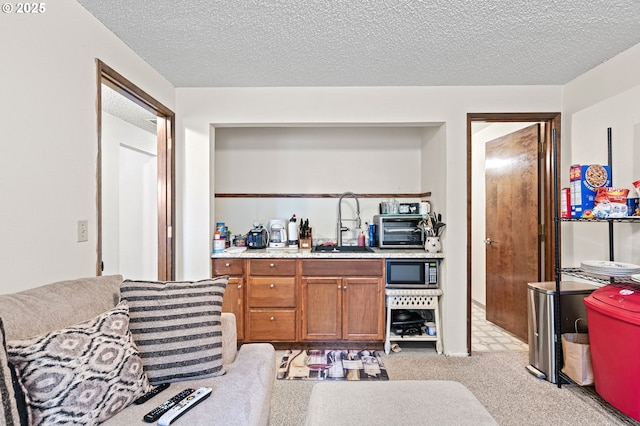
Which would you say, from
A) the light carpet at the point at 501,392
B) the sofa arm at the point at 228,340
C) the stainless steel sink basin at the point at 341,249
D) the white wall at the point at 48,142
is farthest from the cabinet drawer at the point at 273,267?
the white wall at the point at 48,142

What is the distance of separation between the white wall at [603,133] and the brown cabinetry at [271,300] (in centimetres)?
250

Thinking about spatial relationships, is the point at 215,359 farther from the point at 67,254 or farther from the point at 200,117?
the point at 200,117

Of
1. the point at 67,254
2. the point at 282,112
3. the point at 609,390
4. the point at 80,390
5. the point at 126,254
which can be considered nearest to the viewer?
the point at 80,390

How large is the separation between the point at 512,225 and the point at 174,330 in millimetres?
3344

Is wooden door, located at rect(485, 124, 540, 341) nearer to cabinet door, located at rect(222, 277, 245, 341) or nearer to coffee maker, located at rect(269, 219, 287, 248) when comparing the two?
coffee maker, located at rect(269, 219, 287, 248)

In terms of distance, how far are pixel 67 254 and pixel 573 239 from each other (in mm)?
3736

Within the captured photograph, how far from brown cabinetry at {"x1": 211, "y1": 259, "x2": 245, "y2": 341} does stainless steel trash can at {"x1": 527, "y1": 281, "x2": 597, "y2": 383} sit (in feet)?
8.13

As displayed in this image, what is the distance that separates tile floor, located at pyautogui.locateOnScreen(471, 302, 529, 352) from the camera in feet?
9.86

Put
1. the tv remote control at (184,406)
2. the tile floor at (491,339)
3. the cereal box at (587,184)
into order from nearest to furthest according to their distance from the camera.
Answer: the tv remote control at (184,406), the cereal box at (587,184), the tile floor at (491,339)

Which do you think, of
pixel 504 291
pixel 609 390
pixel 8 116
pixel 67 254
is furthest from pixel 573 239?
pixel 8 116

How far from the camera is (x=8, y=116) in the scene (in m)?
1.38

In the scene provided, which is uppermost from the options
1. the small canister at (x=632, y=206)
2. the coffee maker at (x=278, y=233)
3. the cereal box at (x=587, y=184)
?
the cereal box at (x=587, y=184)

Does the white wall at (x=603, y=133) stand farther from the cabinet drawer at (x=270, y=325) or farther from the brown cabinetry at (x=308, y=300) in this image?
the cabinet drawer at (x=270, y=325)

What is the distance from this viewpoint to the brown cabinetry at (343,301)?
2.89 m
